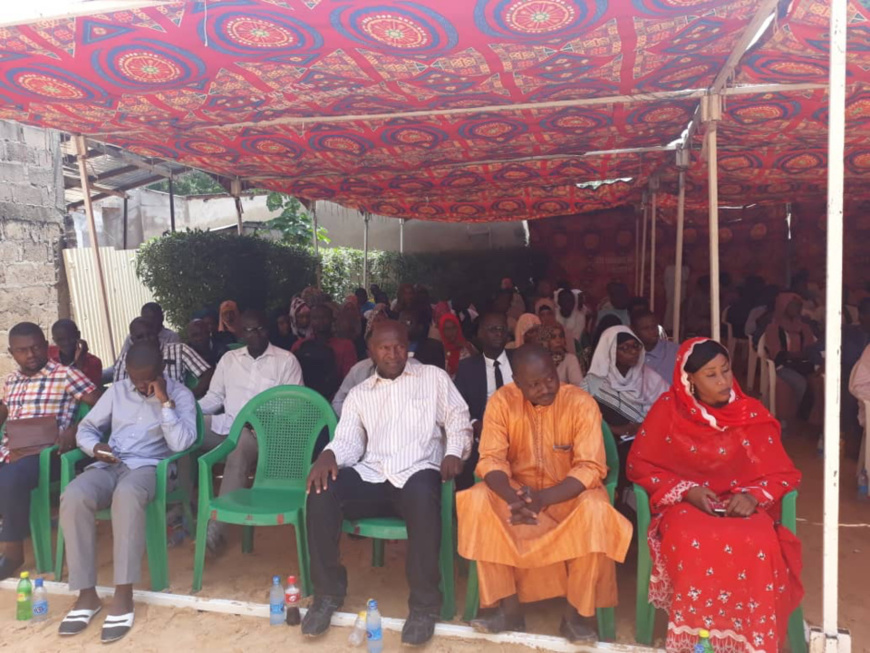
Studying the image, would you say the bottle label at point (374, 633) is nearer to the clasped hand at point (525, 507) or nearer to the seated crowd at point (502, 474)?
the seated crowd at point (502, 474)

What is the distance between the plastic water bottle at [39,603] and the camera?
10.2ft

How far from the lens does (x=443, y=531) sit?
3.11 m

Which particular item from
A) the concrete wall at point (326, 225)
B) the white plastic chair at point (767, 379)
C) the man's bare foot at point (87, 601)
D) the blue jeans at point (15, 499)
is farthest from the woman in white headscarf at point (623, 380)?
the concrete wall at point (326, 225)

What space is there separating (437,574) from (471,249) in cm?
1171

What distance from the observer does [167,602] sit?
3.26m

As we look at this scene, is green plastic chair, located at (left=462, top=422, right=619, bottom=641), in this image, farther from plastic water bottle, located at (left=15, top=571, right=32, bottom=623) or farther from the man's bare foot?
plastic water bottle, located at (left=15, top=571, right=32, bottom=623)

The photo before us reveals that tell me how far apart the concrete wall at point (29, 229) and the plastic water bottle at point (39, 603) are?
13.1ft

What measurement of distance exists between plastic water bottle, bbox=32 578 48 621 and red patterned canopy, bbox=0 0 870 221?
2452 mm

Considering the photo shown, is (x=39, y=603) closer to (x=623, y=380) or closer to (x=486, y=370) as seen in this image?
(x=486, y=370)

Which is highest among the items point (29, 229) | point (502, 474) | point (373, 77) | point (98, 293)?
point (373, 77)

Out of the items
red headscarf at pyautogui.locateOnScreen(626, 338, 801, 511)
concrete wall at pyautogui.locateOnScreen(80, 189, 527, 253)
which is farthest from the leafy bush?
red headscarf at pyautogui.locateOnScreen(626, 338, 801, 511)

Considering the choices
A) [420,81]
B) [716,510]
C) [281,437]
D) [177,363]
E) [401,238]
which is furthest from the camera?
[401,238]

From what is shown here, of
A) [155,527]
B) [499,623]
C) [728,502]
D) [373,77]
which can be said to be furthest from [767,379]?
[155,527]

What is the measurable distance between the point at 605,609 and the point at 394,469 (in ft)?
3.69
